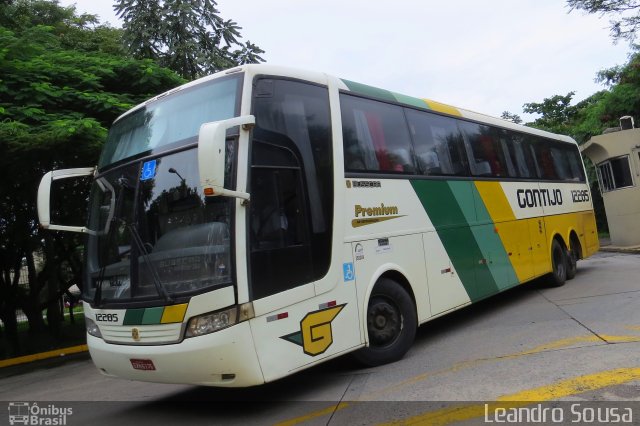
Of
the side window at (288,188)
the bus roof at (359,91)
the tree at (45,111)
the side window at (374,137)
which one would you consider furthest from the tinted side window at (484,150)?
the tree at (45,111)

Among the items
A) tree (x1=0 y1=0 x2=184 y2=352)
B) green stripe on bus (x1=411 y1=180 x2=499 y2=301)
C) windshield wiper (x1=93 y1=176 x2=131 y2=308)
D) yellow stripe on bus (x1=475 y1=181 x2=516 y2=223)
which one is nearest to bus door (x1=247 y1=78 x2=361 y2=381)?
windshield wiper (x1=93 y1=176 x2=131 y2=308)

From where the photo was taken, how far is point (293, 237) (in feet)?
17.0

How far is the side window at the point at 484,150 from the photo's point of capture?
29.0ft

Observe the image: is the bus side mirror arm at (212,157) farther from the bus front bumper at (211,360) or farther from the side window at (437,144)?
the side window at (437,144)

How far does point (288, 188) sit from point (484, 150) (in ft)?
17.1

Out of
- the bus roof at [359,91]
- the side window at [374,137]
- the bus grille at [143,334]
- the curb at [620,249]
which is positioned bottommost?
the curb at [620,249]

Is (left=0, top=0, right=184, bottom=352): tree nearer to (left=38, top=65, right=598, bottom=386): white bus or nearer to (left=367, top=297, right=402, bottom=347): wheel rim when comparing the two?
(left=38, top=65, right=598, bottom=386): white bus

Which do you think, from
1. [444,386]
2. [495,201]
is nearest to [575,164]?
[495,201]

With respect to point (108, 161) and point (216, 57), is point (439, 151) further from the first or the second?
point (216, 57)

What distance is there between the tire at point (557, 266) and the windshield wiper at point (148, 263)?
905 cm

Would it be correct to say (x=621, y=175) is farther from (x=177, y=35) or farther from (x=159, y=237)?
(x=159, y=237)

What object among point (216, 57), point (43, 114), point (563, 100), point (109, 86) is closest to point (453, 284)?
point (43, 114)

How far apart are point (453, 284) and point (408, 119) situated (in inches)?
95.5

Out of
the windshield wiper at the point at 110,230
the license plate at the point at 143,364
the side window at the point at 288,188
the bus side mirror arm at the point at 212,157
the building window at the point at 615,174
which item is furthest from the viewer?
the building window at the point at 615,174
